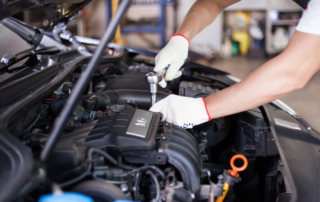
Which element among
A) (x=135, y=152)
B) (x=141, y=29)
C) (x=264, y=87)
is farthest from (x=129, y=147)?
(x=141, y=29)

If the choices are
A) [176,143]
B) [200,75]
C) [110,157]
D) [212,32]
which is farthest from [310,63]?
[212,32]

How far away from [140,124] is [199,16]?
69cm

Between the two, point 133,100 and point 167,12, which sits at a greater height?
point 167,12

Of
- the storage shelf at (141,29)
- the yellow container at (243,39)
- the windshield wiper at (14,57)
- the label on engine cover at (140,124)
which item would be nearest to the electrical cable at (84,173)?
the label on engine cover at (140,124)

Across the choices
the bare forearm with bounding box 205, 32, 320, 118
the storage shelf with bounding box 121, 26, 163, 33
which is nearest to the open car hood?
the bare forearm with bounding box 205, 32, 320, 118

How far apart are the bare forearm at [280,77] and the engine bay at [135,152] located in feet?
0.53

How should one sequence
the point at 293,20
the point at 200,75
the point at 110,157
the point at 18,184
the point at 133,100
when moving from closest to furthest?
the point at 18,184 < the point at 110,157 < the point at 133,100 < the point at 200,75 < the point at 293,20

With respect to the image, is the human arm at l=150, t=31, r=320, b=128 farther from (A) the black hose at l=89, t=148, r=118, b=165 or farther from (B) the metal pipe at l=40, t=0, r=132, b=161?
(B) the metal pipe at l=40, t=0, r=132, b=161

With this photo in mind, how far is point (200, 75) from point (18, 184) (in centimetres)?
126

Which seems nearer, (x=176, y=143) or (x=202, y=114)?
(x=176, y=143)

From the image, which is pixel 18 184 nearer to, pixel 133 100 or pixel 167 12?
pixel 133 100

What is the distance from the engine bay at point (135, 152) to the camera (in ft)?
2.15

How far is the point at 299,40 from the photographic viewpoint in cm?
83

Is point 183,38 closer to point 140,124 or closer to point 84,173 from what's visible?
point 140,124
